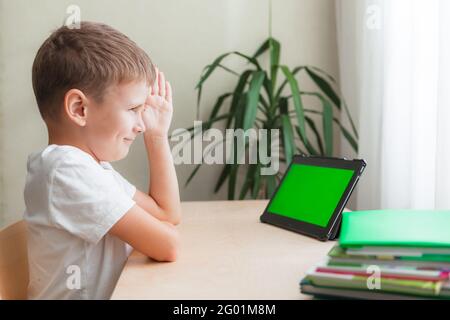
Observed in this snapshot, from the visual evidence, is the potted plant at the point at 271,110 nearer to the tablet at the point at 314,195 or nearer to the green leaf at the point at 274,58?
the green leaf at the point at 274,58

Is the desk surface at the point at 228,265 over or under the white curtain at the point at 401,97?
under

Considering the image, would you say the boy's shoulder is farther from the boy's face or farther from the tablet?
the tablet

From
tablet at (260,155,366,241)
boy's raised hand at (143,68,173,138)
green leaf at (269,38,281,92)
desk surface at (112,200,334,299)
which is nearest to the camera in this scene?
desk surface at (112,200,334,299)

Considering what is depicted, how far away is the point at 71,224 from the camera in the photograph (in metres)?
0.98

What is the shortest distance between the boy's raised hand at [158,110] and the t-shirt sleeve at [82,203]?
0.40 m

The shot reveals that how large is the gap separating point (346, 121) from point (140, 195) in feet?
3.72

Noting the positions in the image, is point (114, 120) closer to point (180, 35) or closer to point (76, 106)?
point (76, 106)

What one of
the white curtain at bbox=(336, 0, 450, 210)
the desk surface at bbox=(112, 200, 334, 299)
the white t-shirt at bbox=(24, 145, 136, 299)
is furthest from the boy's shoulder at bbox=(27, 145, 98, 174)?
the white curtain at bbox=(336, 0, 450, 210)

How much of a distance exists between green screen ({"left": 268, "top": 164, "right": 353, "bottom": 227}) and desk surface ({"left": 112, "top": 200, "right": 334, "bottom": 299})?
0.06 meters

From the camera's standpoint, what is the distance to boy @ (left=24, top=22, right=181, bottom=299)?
3.20 ft

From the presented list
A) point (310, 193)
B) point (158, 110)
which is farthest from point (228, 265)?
point (158, 110)

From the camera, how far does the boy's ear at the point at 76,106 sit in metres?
1.07

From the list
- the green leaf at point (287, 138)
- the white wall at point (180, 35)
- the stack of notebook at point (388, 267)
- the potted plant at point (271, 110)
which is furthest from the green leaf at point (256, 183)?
the stack of notebook at point (388, 267)
